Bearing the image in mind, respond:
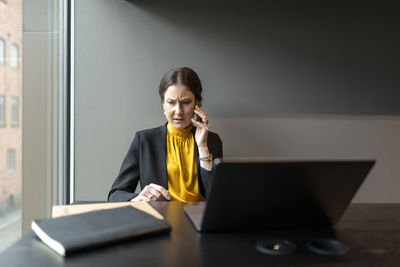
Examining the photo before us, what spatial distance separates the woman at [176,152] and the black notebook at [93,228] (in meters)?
0.96

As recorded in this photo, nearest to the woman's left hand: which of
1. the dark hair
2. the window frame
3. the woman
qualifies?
the woman

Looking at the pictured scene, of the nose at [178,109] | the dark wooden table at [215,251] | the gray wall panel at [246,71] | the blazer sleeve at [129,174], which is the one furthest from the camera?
the gray wall panel at [246,71]

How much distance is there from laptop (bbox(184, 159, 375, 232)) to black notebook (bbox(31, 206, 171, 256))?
0.13 meters

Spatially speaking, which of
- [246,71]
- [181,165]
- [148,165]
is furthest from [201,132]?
[246,71]

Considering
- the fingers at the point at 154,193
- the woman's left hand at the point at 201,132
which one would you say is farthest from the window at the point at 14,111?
the woman's left hand at the point at 201,132

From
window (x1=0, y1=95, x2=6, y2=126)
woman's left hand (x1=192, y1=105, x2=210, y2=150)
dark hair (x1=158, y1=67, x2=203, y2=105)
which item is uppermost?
Result: dark hair (x1=158, y1=67, x2=203, y2=105)

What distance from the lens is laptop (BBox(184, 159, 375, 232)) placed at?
710mm

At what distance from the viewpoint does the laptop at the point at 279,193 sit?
71cm

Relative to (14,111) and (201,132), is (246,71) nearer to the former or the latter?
(201,132)

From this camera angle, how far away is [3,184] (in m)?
1.38

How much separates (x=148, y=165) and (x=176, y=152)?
170mm

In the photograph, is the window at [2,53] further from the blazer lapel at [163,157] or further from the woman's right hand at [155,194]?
the blazer lapel at [163,157]

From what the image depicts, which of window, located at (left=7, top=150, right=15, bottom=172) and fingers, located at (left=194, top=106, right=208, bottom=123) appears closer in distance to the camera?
window, located at (left=7, top=150, right=15, bottom=172)

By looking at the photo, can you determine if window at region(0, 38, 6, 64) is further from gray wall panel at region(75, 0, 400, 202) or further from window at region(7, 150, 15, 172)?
gray wall panel at region(75, 0, 400, 202)
